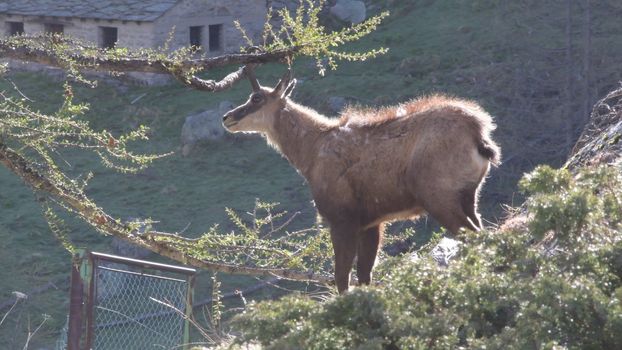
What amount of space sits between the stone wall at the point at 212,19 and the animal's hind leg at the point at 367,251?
16.4m

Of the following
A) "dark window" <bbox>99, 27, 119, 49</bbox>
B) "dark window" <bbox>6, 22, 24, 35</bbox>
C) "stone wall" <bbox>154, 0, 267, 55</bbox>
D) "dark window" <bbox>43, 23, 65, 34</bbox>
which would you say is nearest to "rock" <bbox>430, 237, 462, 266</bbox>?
"stone wall" <bbox>154, 0, 267, 55</bbox>

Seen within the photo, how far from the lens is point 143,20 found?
2392 cm

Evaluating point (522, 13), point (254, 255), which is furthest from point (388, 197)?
point (522, 13)

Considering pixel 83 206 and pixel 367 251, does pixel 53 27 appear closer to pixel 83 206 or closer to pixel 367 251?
pixel 367 251

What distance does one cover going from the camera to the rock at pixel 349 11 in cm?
2661

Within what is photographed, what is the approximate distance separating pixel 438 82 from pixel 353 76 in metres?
2.04

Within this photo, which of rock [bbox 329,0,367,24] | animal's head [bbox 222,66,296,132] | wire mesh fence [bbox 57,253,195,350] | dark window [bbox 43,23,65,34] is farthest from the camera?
rock [bbox 329,0,367,24]

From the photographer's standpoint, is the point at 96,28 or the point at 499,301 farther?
the point at 96,28

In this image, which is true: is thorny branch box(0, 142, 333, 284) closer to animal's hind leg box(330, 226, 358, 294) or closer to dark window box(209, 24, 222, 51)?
animal's hind leg box(330, 226, 358, 294)

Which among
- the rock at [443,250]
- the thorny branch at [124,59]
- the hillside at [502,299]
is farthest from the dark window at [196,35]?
the hillside at [502,299]

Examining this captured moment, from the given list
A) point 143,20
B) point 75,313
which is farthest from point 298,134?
point 143,20

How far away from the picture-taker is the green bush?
396 centimetres

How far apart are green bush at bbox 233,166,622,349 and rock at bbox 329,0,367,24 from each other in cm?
2232

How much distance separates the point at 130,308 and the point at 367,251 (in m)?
6.65
